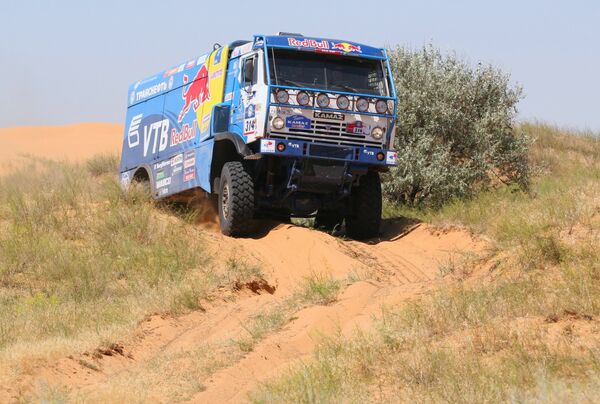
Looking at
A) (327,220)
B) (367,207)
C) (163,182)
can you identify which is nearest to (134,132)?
(163,182)

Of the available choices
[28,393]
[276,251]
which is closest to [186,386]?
[28,393]

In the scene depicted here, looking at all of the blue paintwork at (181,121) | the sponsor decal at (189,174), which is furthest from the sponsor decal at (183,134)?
the sponsor decal at (189,174)

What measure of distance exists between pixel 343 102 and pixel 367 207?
2074 mm

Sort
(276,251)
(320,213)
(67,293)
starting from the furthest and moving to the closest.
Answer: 1. (320,213)
2. (276,251)
3. (67,293)

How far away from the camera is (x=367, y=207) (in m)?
17.3

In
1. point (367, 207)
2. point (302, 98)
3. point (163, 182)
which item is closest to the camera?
point (302, 98)

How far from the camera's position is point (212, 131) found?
1719 centimetres

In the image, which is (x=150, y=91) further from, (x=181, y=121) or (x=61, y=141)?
(x=61, y=141)

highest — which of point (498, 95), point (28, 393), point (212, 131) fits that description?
point (498, 95)

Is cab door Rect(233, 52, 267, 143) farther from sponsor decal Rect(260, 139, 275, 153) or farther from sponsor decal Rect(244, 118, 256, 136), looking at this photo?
sponsor decal Rect(260, 139, 275, 153)

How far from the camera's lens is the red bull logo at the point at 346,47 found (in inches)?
645

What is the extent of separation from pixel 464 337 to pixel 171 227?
8.94 meters

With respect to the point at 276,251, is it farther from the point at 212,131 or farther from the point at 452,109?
the point at 452,109

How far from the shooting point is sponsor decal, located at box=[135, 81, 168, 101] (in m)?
20.2
